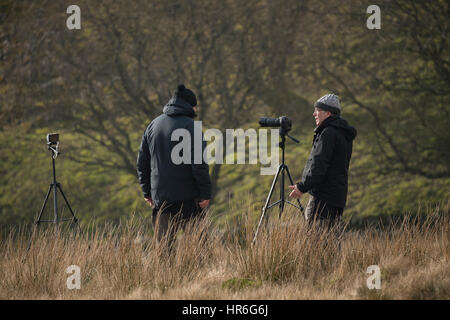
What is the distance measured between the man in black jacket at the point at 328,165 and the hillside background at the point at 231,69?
6341 mm

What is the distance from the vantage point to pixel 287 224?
4340 mm

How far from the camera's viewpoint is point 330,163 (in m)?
4.29

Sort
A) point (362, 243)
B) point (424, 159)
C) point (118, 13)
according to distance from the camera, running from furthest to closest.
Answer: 1. point (424, 159)
2. point (118, 13)
3. point (362, 243)

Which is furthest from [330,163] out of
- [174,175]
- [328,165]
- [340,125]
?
[174,175]

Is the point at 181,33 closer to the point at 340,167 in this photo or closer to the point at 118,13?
the point at 118,13

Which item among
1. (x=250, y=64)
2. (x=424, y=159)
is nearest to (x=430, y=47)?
(x=424, y=159)

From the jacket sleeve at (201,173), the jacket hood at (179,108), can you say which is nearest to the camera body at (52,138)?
the jacket hood at (179,108)

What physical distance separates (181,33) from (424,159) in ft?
20.3

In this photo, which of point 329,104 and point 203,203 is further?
point 203,203

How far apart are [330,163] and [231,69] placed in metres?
6.90

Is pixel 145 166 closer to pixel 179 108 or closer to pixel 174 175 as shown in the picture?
pixel 174 175

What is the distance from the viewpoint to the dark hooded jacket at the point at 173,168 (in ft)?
14.3

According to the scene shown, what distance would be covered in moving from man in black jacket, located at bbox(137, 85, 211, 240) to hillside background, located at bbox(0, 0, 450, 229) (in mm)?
6336

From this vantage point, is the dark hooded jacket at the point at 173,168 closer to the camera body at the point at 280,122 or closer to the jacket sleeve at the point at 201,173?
the jacket sleeve at the point at 201,173
